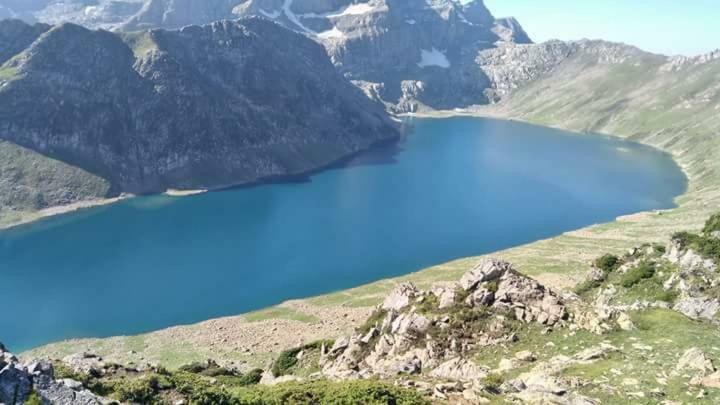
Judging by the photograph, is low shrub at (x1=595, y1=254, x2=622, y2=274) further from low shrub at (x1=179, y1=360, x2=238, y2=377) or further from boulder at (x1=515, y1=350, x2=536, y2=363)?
low shrub at (x1=179, y1=360, x2=238, y2=377)

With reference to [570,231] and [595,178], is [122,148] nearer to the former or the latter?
[570,231]

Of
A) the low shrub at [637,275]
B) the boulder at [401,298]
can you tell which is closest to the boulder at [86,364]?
the boulder at [401,298]

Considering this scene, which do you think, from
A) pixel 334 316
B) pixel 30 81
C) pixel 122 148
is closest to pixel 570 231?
pixel 334 316

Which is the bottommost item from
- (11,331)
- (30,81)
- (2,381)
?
(11,331)

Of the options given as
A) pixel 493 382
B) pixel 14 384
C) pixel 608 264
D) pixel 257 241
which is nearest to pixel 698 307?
pixel 608 264

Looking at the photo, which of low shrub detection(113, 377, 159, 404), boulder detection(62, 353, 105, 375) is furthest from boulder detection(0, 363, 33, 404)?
boulder detection(62, 353, 105, 375)

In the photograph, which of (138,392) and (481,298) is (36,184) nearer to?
(481,298)

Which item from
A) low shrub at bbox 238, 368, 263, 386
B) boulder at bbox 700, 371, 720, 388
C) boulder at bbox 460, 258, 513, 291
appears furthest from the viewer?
boulder at bbox 460, 258, 513, 291
